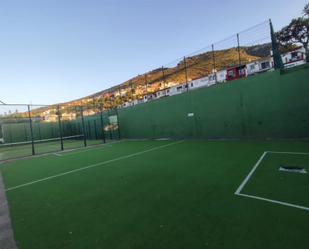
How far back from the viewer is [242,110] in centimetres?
1034

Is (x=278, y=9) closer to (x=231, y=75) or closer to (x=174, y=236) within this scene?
(x=231, y=75)

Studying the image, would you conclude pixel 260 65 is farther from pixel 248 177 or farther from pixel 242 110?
pixel 248 177

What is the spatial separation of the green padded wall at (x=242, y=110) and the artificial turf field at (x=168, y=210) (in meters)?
3.95

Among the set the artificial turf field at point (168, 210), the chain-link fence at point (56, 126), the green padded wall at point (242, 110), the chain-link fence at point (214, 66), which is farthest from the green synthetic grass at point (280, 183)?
the chain-link fence at point (56, 126)

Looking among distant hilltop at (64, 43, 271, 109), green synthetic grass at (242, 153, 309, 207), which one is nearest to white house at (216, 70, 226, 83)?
distant hilltop at (64, 43, 271, 109)

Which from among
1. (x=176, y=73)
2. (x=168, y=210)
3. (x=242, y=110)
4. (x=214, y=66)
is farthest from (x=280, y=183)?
(x=176, y=73)

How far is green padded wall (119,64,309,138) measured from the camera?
862 cm

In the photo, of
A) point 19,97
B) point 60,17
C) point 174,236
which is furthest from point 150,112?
point 19,97

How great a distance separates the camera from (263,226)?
8.00 ft

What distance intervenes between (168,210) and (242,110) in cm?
853

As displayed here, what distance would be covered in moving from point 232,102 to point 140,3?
8.14 metres

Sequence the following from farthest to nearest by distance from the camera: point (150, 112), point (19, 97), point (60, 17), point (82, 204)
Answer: point (19, 97) < point (150, 112) < point (60, 17) < point (82, 204)

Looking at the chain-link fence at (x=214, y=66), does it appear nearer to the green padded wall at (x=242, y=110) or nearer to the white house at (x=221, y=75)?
the white house at (x=221, y=75)

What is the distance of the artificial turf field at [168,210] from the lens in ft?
7.63
